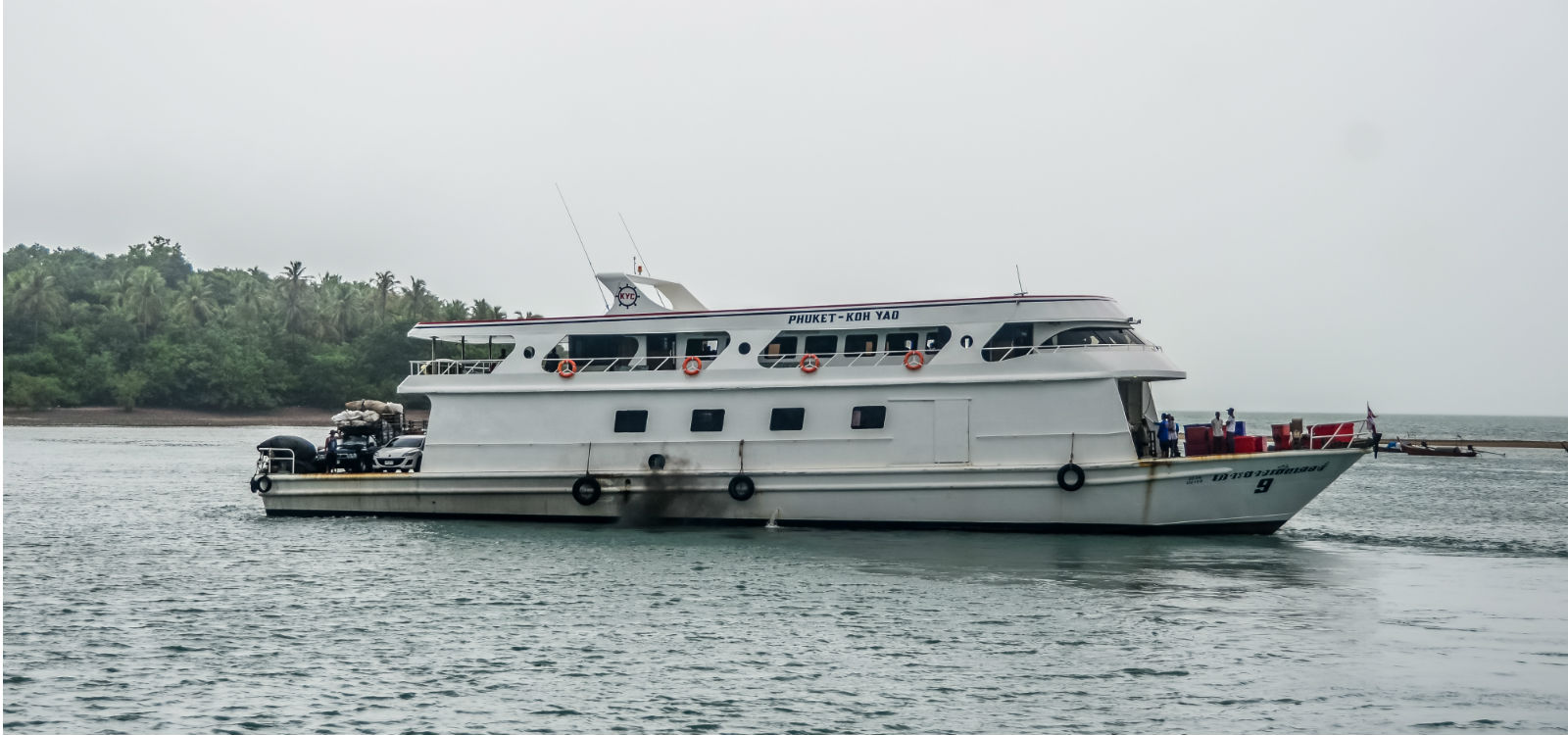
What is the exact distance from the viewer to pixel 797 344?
25.6m

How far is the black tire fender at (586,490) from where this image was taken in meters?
25.6

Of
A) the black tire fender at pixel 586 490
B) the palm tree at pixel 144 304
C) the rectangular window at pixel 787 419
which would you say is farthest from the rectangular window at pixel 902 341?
the palm tree at pixel 144 304

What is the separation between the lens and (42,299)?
328 feet

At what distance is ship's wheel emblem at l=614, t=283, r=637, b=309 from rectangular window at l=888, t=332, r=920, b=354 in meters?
5.54

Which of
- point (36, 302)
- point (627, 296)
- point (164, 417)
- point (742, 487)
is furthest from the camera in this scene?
point (36, 302)

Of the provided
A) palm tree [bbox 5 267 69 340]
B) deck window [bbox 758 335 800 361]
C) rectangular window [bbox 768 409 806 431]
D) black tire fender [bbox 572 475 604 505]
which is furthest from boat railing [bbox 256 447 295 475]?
palm tree [bbox 5 267 69 340]

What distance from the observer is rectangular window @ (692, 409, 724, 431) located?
82.8 ft

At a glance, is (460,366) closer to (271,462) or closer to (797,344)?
(271,462)

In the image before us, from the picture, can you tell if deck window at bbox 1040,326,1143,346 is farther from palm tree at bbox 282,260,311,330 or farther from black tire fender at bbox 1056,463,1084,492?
palm tree at bbox 282,260,311,330

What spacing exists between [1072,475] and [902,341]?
4.38 m

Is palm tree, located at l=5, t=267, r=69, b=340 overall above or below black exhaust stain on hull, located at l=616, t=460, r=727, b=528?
above

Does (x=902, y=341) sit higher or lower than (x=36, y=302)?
lower

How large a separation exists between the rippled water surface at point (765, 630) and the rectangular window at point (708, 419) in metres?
2.11

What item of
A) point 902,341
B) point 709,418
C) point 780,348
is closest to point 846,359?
point 902,341
